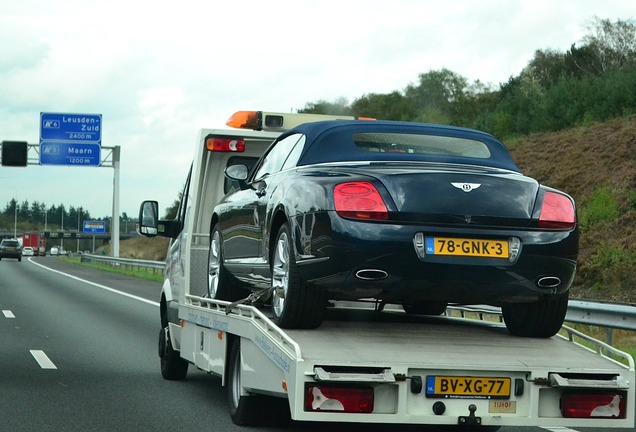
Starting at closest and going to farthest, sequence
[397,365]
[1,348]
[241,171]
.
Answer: [397,365]
[241,171]
[1,348]

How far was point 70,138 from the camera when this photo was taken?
52.2m

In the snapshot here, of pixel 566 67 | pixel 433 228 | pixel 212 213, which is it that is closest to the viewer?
pixel 433 228

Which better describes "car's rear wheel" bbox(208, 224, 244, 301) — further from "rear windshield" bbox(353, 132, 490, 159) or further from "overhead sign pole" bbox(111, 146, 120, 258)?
"overhead sign pole" bbox(111, 146, 120, 258)

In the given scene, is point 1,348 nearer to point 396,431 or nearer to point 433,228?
point 396,431

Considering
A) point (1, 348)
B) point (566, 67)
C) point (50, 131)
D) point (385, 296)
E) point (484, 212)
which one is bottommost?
point (1, 348)

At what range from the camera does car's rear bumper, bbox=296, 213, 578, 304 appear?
21.3ft

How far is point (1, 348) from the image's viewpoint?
44.7 feet

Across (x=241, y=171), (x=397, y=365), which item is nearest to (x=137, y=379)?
(x=241, y=171)

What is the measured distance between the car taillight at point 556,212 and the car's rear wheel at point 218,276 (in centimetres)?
301

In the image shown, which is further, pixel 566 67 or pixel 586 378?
pixel 566 67

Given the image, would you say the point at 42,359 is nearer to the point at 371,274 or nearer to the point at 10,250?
the point at 371,274

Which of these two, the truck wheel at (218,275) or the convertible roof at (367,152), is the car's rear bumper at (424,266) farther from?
the truck wheel at (218,275)

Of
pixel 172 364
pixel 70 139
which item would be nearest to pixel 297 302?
pixel 172 364

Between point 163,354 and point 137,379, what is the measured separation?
1.11ft
